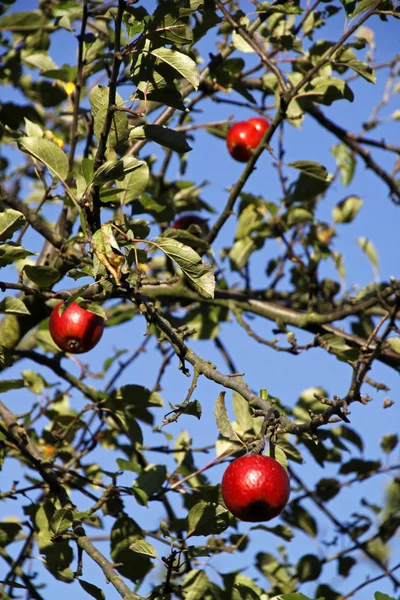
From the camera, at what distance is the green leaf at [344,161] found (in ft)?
13.6

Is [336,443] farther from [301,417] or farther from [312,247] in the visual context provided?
[312,247]

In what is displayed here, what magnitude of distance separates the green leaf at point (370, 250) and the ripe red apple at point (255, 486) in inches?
103

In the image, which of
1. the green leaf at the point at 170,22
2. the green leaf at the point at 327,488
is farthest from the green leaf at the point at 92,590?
the green leaf at the point at 327,488

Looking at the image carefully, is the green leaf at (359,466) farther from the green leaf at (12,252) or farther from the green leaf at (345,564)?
the green leaf at (12,252)

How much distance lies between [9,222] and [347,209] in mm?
2452

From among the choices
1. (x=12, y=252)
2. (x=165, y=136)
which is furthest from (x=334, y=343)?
(x=12, y=252)

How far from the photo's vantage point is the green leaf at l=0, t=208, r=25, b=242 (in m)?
2.14

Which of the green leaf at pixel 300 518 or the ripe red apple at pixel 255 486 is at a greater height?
the green leaf at pixel 300 518

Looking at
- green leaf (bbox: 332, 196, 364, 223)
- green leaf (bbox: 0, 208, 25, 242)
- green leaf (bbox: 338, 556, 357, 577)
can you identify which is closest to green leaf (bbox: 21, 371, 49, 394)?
green leaf (bbox: 0, 208, 25, 242)

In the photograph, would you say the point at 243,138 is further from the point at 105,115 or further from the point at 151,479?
the point at 105,115

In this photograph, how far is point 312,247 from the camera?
12.6ft

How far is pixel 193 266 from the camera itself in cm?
196

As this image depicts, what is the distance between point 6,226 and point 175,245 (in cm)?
53

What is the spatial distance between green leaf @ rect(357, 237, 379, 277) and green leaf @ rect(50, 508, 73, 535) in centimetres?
250
